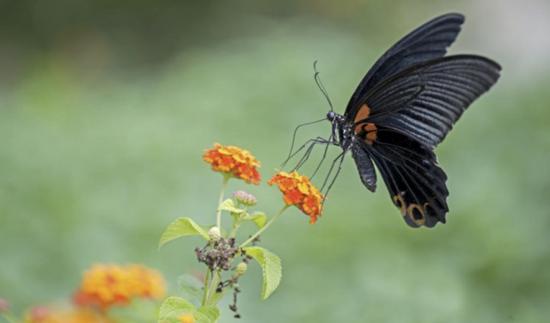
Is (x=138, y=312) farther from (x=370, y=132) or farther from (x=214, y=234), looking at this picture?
(x=370, y=132)

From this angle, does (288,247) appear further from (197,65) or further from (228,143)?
(197,65)

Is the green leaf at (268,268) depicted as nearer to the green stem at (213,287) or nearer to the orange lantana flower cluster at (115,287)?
the green stem at (213,287)

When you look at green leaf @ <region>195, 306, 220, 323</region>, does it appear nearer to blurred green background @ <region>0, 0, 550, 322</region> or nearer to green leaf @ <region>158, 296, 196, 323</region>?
green leaf @ <region>158, 296, 196, 323</region>

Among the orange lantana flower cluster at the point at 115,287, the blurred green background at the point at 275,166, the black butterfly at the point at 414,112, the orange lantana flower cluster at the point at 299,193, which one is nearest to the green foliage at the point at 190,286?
the orange lantana flower cluster at the point at 299,193

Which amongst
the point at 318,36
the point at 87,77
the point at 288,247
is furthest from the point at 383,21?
the point at 288,247

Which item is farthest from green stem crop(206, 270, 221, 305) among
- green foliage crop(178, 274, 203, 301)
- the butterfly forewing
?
the butterfly forewing
